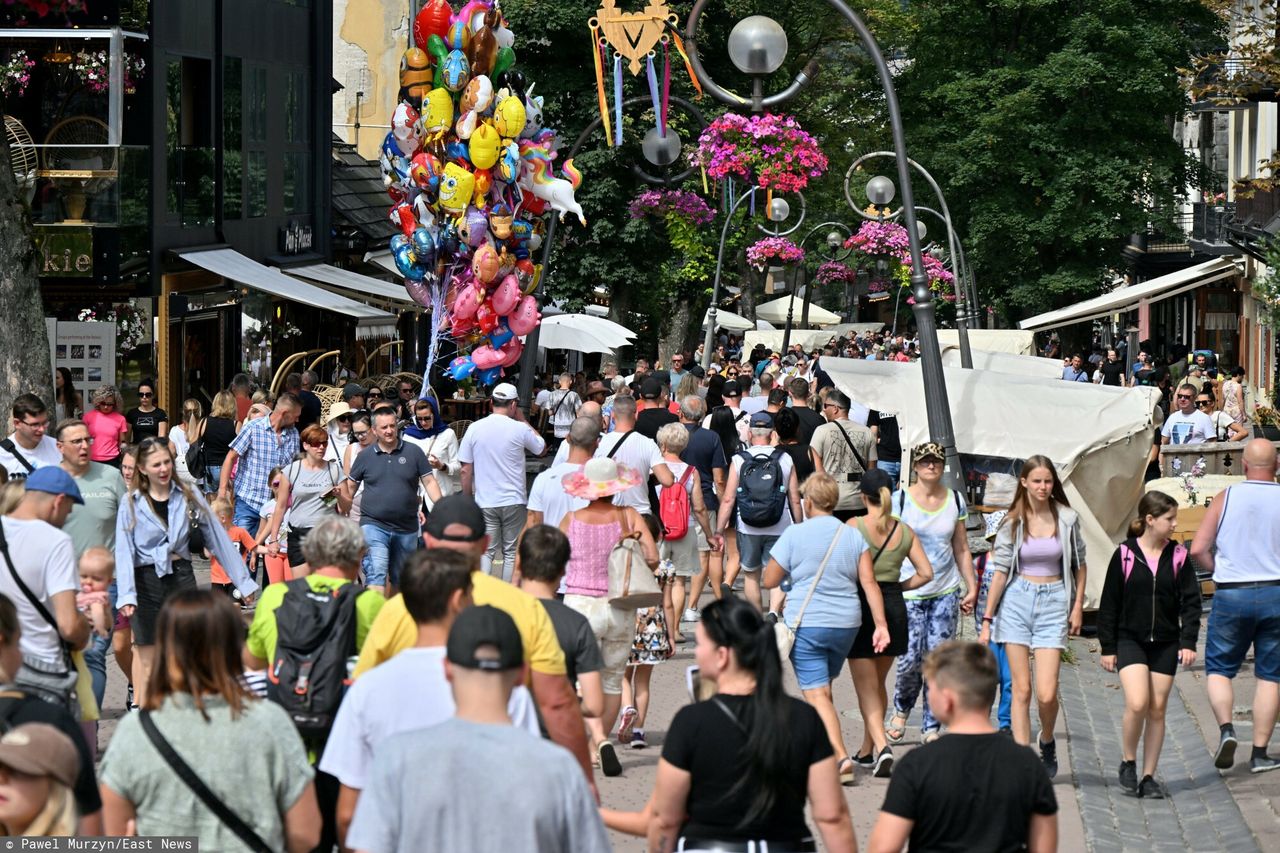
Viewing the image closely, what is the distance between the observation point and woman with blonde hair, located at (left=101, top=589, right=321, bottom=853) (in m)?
4.71

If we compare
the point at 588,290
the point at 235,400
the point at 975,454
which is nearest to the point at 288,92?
the point at 588,290

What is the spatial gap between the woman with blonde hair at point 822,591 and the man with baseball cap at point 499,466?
4.23m

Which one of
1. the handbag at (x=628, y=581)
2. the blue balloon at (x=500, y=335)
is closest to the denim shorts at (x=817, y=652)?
the handbag at (x=628, y=581)

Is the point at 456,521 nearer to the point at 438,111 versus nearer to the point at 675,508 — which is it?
the point at 675,508

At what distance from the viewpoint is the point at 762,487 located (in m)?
12.6

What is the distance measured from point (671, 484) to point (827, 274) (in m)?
46.7

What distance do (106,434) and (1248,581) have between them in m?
8.95

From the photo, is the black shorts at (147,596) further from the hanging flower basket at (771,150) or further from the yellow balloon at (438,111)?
the hanging flower basket at (771,150)

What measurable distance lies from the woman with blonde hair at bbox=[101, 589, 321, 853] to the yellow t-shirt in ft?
3.37

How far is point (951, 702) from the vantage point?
512cm

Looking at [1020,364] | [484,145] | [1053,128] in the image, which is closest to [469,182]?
[484,145]

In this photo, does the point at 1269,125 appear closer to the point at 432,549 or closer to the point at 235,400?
the point at 235,400

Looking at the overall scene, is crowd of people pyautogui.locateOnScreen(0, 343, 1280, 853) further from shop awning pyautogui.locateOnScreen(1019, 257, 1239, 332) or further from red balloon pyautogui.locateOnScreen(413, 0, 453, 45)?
shop awning pyautogui.locateOnScreen(1019, 257, 1239, 332)

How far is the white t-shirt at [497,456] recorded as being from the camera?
43.3ft
